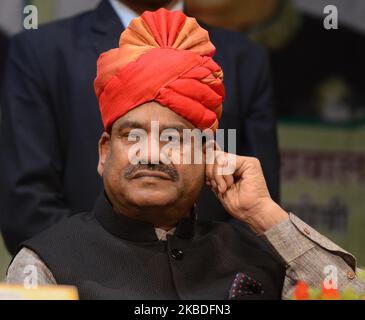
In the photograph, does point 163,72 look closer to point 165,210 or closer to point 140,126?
point 140,126

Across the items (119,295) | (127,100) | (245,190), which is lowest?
(119,295)

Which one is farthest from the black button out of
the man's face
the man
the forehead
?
the forehead

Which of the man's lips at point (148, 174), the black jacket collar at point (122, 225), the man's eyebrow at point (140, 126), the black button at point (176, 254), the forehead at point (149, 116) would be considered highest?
the forehead at point (149, 116)

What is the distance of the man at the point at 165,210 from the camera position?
2.34 meters

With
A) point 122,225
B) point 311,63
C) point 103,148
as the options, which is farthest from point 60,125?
point 311,63

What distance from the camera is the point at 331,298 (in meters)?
2.08

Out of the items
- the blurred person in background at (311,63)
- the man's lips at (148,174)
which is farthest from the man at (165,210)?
the blurred person in background at (311,63)

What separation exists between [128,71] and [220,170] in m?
0.37

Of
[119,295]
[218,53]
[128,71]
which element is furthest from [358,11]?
[119,295]

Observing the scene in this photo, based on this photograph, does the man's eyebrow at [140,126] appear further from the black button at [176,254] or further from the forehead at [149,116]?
the black button at [176,254]

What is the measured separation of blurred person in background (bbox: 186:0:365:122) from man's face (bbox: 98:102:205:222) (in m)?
1.47

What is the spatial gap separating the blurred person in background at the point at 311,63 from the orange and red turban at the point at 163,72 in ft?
4.43

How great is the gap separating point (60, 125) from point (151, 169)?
2.58ft

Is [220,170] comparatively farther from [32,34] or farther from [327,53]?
[327,53]
